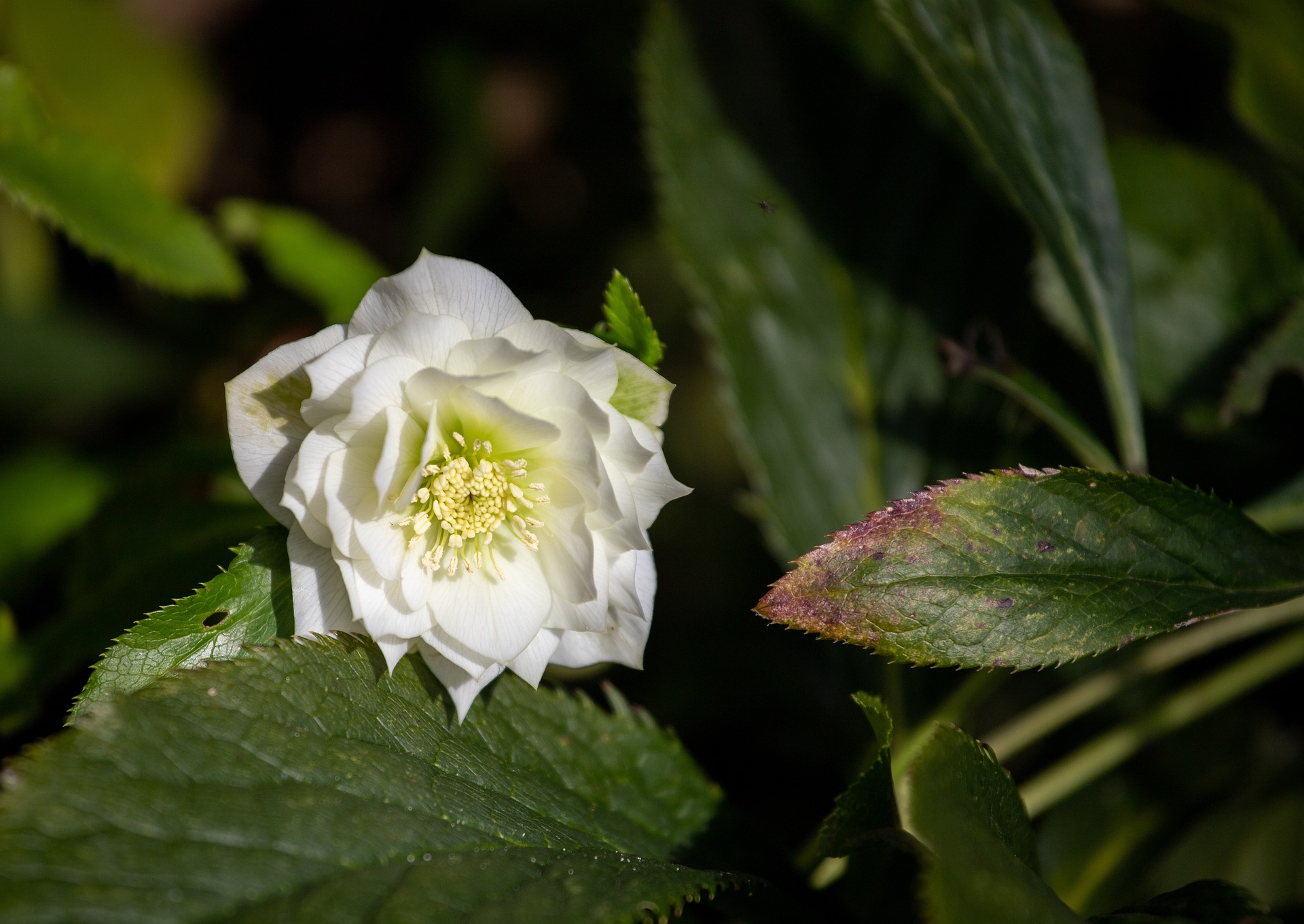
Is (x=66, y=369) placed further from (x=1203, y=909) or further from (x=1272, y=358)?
(x=1272, y=358)

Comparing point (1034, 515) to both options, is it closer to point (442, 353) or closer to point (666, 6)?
point (442, 353)

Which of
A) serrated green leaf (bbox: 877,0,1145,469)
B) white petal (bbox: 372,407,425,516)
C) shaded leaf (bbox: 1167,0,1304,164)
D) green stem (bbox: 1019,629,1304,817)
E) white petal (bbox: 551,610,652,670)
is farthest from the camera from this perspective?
shaded leaf (bbox: 1167,0,1304,164)

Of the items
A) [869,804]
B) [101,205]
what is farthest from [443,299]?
[101,205]

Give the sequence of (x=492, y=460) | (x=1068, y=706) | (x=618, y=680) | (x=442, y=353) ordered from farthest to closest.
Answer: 1. (x=618, y=680)
2. (x=1068, y=706)
3. (x=492, y=460)
4. (x=442, y=353)

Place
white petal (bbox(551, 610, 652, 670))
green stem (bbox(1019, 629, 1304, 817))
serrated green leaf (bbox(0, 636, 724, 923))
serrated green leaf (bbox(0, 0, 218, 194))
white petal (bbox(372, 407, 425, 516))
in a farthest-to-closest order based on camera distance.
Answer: serrated green leaf (bbox(0, 0, 218, 194)) < green stem (bbox(1019, 629, 1304, 817)) < white petal (bbox(551, 610, 652, 670)) < white petal (bbox(372, 407, 425, 516)) < serrated green leaf (bbox(0, 636, 724, 923))

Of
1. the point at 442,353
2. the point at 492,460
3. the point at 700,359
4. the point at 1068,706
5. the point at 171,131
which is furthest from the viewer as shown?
the point at 700,359

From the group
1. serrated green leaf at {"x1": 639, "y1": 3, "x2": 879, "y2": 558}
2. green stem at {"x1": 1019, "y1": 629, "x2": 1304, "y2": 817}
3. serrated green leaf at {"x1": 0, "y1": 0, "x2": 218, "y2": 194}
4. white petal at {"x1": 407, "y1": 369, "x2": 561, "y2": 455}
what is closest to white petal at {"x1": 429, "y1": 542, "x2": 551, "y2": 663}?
white petal at {"x1": 407, "y1": 369, "x2": 561, "y2": 455}

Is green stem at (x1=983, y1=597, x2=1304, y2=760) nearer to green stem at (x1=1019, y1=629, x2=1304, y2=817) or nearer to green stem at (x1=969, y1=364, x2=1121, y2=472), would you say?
green stem at (x1=1019, y1=629, x2=1304, y2=817)

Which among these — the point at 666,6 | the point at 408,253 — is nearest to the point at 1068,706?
the point at 666,6
